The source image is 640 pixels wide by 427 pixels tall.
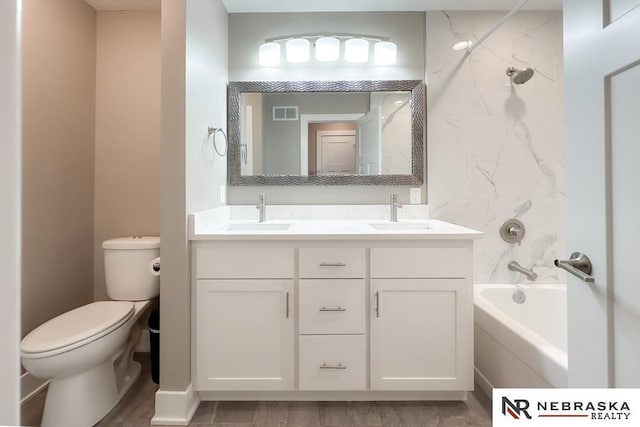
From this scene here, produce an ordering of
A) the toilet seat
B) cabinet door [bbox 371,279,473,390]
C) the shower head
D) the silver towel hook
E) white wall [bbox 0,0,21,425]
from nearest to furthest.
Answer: white wall [bbox 0,0,21,425]
the toilet seat
cabinet door [bbox 371,279,473,390]
the silver towel hook
the shower head

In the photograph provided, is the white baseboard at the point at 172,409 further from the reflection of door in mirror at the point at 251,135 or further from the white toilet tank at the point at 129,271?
the reflection of door in mirror at the point at 251,135

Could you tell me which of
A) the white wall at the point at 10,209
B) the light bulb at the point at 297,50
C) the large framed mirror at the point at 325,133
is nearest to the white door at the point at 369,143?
the large framed mirror at the point at 325,133

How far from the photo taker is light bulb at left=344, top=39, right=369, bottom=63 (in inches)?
84.4

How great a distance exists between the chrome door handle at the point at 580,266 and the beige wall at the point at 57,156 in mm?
2321

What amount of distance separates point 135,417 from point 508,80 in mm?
2883

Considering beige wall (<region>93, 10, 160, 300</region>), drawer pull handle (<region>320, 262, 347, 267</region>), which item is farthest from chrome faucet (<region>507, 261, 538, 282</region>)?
beige wall (<region>93, 10, 160, 300</region>)

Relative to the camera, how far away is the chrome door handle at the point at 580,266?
763mm

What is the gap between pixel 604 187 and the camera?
748 mm

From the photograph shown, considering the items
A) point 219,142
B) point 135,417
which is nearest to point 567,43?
point 219,142

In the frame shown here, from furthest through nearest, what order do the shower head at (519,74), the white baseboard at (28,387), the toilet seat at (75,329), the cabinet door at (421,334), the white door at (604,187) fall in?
the shower head at (519,74), the white baseboard at (28,387), the cabinet door at (421,334), the toilet seat at (75,329), the white door at (604,187)

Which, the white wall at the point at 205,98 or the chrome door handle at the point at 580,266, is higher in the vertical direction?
the white wall at the point at 205,98

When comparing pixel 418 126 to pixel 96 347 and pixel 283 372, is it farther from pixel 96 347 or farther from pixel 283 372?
pixel 96 347

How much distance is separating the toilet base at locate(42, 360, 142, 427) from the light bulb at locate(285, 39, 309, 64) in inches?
80.7

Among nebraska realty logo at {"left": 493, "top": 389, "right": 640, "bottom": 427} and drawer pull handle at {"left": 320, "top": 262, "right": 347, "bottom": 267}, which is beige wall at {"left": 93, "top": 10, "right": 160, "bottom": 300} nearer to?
drawer pull handle at {"left": 320, "top": 262, "right": 347, "bottom": 267}
